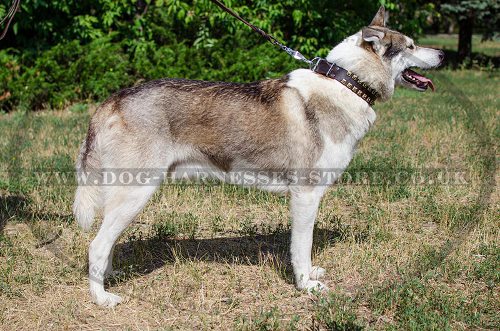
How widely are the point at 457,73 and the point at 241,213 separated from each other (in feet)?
46.3

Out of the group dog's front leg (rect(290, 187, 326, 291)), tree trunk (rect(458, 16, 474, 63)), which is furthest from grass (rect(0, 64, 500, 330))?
tree trunk (rect(458, 16, 474, 63))

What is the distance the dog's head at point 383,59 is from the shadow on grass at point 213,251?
5.20 ft

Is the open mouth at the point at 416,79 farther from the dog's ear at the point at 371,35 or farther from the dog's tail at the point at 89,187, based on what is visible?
the dog's tail at the point at 89,187

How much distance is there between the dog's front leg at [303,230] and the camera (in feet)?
14.3

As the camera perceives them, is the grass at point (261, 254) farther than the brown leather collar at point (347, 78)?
No

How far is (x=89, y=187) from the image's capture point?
14.2ft

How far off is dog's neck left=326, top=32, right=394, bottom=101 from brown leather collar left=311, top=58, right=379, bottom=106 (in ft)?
0.13

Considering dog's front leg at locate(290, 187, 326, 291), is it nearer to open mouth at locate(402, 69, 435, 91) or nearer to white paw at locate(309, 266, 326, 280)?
Answer: white paw at locate(309, 266, 326, 280)

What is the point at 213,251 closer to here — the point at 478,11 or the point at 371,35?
the point at 371,35

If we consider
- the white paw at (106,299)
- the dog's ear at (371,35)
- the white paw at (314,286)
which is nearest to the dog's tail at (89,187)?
the white paw at (106,299)

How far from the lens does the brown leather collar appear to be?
172 inches

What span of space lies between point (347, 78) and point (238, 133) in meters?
0.94

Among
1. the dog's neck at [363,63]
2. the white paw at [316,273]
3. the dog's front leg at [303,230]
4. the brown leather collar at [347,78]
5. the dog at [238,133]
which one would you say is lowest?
the white paw at [316,273]

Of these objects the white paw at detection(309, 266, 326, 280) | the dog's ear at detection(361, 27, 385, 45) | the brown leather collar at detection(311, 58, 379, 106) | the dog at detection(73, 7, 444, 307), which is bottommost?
the white paw at detection(309, 266, 326, 280)
